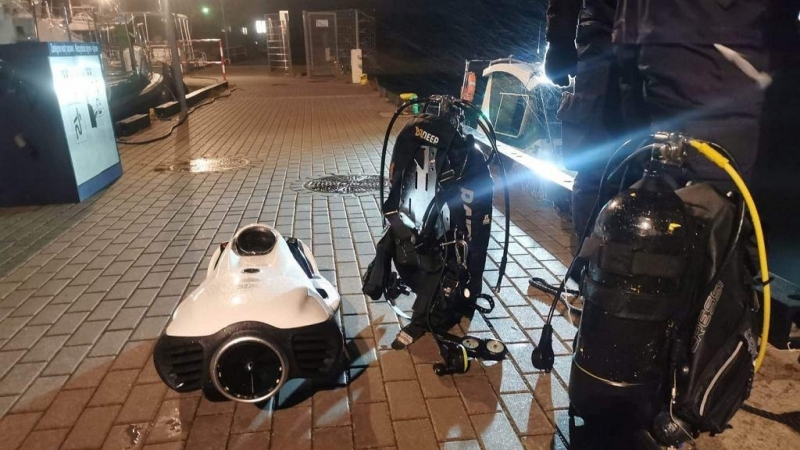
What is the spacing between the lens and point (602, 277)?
2.10 m

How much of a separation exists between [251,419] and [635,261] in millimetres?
2083

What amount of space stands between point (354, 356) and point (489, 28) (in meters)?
46.3

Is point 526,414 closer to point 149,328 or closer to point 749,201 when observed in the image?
point 749,201

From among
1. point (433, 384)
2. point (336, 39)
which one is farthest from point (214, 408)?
point (336, 39)

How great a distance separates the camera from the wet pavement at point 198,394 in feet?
8.82

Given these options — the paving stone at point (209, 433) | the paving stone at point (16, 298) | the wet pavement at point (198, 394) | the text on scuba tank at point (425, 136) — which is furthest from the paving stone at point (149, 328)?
the text on scuba tank at point (425, 136)

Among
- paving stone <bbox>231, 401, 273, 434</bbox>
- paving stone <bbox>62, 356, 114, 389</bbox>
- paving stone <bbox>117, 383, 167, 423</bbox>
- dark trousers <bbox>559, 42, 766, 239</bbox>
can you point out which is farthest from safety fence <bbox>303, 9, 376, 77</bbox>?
paving stone <bbox>231, 401, 273, 434</bbox>

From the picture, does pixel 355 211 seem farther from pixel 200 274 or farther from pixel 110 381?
pixel 110 381

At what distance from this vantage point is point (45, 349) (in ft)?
11.3

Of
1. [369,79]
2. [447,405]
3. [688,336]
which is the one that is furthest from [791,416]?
[369,79]

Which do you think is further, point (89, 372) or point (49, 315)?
point (49, 315)

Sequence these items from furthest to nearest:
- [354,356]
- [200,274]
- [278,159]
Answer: [278,159], [200,274], [354,356]

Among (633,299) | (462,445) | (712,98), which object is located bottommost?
(462,445)

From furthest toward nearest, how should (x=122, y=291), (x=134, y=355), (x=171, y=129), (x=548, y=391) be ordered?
(x=171, y=129)
(x=122, y=291)
(x=134, y=355)
(x=548, y=391)
